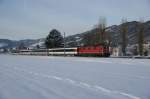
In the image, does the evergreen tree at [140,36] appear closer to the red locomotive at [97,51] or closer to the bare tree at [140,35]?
the bare tree at [140,35]

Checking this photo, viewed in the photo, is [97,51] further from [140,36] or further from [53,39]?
[53,39]

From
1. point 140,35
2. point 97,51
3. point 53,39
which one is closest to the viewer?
point 97,51

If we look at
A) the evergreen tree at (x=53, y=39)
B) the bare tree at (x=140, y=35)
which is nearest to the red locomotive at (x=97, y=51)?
the bare tree at (x=140, y=35)

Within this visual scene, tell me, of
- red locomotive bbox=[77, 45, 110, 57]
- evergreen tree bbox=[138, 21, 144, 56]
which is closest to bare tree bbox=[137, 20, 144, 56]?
evergreen tree bbox=[138, 21, 144, 56]

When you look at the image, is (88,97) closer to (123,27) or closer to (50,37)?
(123,27)

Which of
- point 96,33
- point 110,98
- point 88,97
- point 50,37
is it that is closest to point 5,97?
point 88,97

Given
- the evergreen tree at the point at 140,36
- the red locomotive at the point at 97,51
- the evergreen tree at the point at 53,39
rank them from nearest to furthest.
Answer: the red locomotive at the point at 97,51
the evergreen tree at the point at 140,36
the evergreen tree at the point at 53,39

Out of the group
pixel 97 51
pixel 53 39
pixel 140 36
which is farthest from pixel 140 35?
pixel 53 39

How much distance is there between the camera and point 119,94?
A: 8.30 meters

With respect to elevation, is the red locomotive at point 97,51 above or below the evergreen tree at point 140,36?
below

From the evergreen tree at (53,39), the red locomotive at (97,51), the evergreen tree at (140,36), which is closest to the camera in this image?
the red locomotive at (97,51)

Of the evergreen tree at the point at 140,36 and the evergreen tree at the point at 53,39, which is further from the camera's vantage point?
the evergreen tree at the point at 53,39

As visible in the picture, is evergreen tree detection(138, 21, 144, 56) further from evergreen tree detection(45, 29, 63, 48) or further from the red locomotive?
evergreen tree detection(45, 29, 63, 48)

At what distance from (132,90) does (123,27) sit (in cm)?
7143
